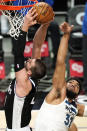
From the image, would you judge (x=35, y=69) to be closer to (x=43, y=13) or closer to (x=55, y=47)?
(x=43, y=13)

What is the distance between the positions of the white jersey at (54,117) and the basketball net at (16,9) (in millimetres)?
1065

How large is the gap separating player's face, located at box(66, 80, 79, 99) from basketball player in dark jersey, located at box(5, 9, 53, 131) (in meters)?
0.40

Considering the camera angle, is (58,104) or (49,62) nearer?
(58,104)

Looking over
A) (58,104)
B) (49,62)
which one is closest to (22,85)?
(58,104)

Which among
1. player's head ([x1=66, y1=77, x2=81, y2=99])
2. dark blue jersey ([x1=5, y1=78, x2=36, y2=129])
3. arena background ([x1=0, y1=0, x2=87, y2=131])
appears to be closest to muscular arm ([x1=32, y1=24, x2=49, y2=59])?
dark blue jersey ([x1=5, y1=78, x2=36, y2=129])

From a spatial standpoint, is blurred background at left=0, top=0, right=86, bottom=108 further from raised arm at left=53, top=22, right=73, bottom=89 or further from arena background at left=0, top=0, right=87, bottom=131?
raised arm at left=53, top=22, right=73, bottom=89

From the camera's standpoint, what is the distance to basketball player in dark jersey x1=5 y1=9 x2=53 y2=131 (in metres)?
4.52

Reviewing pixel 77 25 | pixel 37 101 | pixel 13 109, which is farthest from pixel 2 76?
pixel 13 109

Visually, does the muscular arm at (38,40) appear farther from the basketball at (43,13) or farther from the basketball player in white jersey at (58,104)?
the basketball player in white jersey at (58,104)

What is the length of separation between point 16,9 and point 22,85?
1102mm

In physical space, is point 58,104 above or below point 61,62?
below

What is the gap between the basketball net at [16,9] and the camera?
5.29 metres

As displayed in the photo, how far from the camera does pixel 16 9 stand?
17.3 feet

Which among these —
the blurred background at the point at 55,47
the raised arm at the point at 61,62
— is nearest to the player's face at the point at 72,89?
the raised arm at the point at 61,62
